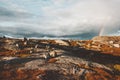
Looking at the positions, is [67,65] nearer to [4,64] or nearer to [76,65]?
[76,65]

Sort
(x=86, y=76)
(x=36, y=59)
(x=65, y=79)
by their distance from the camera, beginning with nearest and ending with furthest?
Result: (x=65, y=79) → (x=86, y=76) → (x=36, y=59)

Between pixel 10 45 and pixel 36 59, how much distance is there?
130 feet

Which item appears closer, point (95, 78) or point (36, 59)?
point (95, 78)

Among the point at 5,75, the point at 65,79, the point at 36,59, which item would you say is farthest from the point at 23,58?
the point at 65,79

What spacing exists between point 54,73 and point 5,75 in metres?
15.6

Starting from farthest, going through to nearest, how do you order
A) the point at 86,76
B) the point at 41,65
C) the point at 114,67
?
the point at 114,67 → the point at 41,65 → the point at 86,76

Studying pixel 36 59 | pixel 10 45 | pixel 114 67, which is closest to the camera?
pixel 36 59

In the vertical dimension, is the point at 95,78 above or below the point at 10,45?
below

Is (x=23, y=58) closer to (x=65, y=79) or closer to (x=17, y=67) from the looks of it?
(x=17, y=67)

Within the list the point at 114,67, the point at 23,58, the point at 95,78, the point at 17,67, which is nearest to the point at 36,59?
the point at 23,58

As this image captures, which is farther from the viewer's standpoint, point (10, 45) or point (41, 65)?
point (10, 45)

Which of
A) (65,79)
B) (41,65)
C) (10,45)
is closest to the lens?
(65,79)

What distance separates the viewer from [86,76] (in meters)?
80.2

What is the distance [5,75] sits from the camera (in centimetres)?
7675
